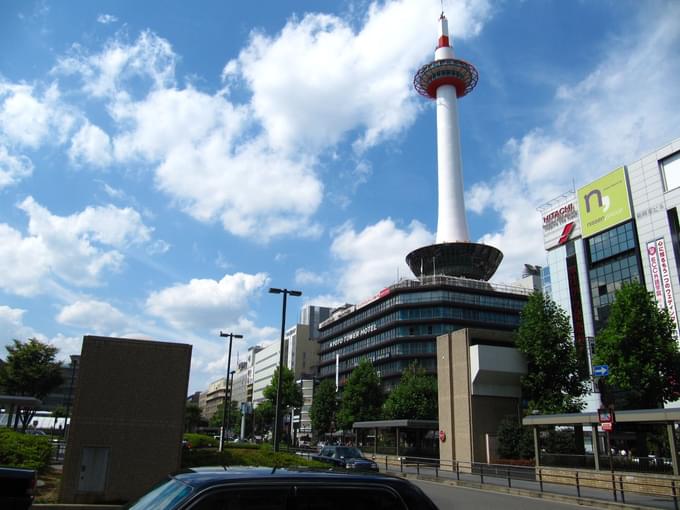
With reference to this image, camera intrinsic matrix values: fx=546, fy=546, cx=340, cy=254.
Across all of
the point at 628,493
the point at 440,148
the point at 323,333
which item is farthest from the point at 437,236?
the point at 628,493

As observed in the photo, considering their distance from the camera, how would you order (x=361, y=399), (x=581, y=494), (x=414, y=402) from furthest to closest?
(x=361, y=399) < (x=414, y=402) < (x=581, y=494)

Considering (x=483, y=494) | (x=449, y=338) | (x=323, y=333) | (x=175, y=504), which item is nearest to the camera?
(x=175, y=504)

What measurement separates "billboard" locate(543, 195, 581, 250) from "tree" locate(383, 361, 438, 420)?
27231 millimetres

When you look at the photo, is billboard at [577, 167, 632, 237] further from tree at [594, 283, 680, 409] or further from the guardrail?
the guardrail

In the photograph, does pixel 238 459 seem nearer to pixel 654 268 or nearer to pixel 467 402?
pixel 467 402

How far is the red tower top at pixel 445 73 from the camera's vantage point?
112000 mm

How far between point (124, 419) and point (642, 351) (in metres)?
28.0

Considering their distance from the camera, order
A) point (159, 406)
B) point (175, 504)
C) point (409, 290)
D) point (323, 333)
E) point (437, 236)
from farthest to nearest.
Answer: point (323, 333)
point (437, 236)
point (409, 290)
point (159, 406)
point (175, 504)

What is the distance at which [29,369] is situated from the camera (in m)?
40.7

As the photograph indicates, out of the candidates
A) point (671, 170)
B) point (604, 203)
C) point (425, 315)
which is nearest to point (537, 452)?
point (671, 170)

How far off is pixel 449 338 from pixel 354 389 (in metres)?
27.5

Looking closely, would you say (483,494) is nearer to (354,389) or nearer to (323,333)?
(354,389)

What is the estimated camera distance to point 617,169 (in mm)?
64125

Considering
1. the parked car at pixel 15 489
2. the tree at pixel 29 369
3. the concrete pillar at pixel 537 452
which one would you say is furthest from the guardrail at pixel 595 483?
the tree at pixel 29 369
